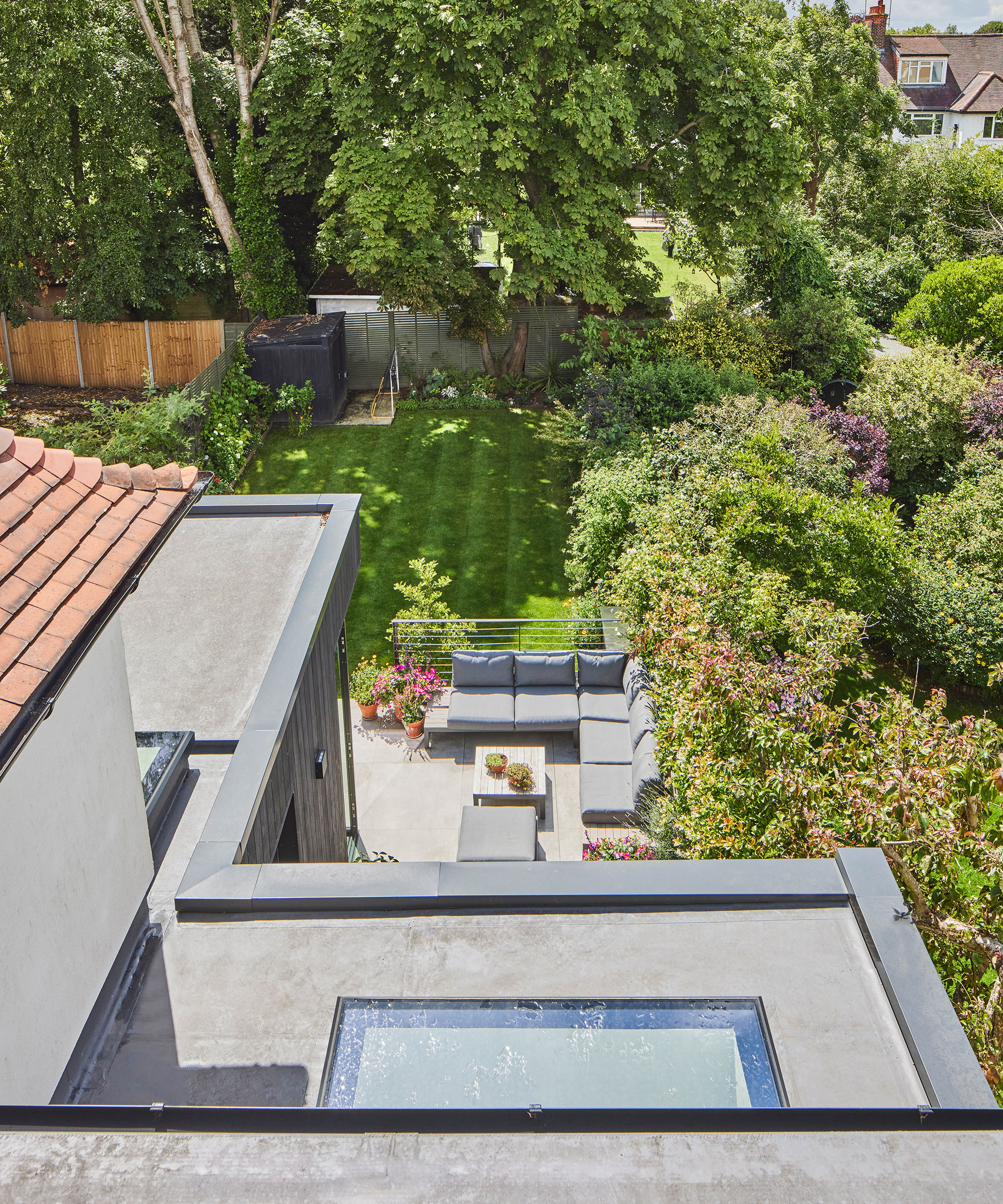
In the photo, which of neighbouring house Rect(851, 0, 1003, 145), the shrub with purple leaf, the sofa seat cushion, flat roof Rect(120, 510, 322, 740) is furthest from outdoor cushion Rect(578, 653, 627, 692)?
neighbouring house Rect(851, 0, 1003, 145)

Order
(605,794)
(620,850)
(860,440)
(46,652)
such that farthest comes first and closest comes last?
1. (860,440)
2. (605,794)
3. (620,850)
4. (46,652)

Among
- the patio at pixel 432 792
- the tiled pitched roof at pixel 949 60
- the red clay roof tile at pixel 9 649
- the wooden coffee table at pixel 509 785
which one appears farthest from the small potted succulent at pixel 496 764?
the tiled pitched roof at pixel 949 60

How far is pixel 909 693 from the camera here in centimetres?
1519

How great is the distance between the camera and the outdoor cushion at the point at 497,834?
446 inches

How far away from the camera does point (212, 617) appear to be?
8.53 metres

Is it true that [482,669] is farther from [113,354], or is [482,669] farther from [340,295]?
[113,354]

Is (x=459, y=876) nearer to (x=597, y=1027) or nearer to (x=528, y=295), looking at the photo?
(x=597, y=1027)

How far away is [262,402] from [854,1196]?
2204 centimetres

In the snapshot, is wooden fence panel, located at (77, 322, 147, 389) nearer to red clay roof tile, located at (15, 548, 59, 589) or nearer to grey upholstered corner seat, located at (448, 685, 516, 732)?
grey upholstered corner seat, located at (448, 685, 516, 732)

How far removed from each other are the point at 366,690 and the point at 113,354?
14766mm

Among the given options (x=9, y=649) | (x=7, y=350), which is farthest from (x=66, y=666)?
(x=7, y=350)

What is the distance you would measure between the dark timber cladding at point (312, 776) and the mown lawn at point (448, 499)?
5.55m

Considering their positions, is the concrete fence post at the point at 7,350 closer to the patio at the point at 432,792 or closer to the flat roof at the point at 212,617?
the patio at the point at 432,792

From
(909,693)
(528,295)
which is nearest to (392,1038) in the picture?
(909,693)
